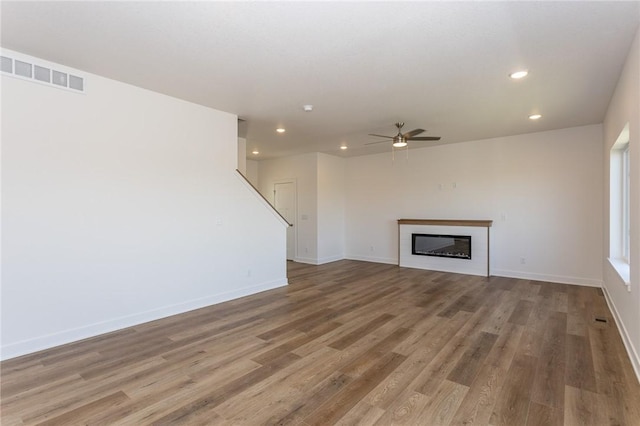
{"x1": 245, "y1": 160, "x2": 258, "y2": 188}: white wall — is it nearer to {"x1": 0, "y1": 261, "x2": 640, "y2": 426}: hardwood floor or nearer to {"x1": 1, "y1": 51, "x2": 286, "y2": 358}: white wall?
{"x1": 1, "y1": 51, "x2": 286, "y2": 358}: white wall

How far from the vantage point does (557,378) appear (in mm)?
2527

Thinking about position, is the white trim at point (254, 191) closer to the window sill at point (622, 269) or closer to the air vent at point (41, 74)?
the air vent at point (41, 74)

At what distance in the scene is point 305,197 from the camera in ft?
26.1

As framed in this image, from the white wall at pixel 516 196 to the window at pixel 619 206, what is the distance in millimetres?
1173

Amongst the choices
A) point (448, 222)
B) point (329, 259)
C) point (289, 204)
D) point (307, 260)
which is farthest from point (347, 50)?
point (329, 259)

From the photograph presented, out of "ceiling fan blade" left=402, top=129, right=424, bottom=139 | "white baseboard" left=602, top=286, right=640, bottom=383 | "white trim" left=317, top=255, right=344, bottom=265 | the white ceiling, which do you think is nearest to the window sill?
"white baseboard" left=602, top=286, right=640, bottom=383

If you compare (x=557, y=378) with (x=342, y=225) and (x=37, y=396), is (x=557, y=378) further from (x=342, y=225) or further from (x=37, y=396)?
(x=342, y=225)

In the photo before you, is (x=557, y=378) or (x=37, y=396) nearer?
(x=37, y=396)

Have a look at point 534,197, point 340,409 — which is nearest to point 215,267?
point 340,409

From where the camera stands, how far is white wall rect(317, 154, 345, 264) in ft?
25.9

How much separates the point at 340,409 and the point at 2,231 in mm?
3258

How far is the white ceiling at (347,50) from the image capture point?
91.5 inches

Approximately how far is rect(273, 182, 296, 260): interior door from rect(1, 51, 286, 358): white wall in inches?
129

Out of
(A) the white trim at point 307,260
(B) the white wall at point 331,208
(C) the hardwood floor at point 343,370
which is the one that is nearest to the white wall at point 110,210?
(C) the hardwood floor at point 343,370
